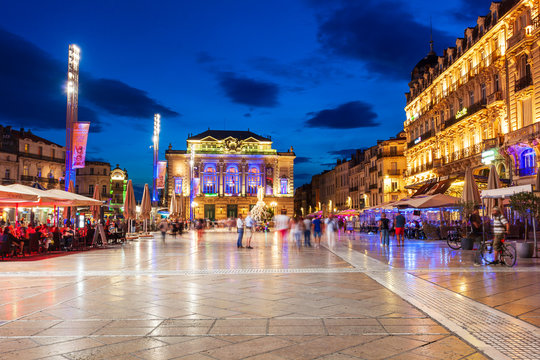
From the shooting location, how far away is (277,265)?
1273 centimetres

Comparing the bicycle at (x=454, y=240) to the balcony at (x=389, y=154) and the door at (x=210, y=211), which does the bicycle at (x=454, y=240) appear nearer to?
the balcony at (x=389, y=154)

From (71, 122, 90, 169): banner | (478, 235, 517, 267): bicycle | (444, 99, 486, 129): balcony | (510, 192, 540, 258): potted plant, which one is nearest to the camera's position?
(478, 235, 517, 267): bicycle

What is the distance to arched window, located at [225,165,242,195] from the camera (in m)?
83.2

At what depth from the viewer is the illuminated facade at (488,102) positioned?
26531 millimetres

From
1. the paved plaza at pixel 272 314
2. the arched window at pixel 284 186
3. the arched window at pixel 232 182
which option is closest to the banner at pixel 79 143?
the paved plaza at pixel 272 314

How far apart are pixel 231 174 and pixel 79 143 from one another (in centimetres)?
6368

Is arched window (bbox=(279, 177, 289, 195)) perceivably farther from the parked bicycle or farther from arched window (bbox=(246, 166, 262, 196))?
the parked bicycle

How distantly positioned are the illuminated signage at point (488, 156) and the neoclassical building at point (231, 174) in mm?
52444

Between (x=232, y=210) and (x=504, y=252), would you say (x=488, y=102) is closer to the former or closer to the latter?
(x=504, y=252)

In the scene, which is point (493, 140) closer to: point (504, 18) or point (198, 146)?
point (504, 18)

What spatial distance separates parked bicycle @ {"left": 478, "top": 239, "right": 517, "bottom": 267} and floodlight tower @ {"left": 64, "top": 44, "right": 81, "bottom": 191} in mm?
15254

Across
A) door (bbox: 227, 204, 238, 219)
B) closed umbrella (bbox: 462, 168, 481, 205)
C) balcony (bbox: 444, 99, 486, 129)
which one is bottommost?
closed umbrella (bbox: 462, 168, 481, 205)

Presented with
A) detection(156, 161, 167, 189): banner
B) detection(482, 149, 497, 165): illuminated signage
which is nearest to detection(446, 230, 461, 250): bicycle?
detection(482, 149, 497, 165): illuminated signage

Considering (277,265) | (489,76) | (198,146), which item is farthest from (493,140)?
(198,146)
